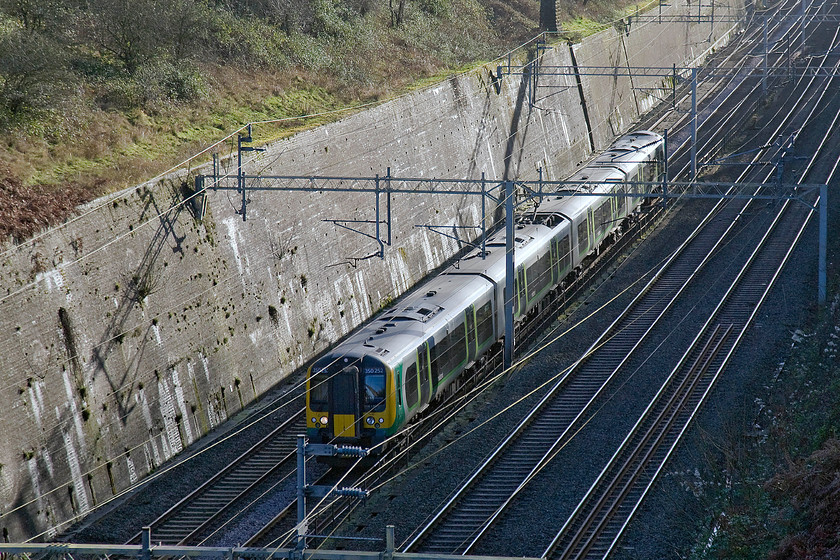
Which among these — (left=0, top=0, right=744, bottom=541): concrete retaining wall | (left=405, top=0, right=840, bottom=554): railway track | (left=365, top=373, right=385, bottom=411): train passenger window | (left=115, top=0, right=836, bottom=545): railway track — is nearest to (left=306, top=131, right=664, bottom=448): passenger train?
(left=365, top=373, right=385, bottom=411): train passenger window

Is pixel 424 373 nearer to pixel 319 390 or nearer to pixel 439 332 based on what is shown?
pixel 439 332

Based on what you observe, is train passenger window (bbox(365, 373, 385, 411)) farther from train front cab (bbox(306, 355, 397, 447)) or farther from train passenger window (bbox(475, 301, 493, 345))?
train passenger window (bbox(475, 301, 493, 345))

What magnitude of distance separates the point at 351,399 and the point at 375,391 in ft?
1.66

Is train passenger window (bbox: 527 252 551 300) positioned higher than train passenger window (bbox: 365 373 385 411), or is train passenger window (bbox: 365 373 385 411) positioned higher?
train passenger window (bbox: 365 373 385 411)

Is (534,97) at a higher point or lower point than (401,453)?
higher

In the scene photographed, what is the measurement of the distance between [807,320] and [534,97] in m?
21.2

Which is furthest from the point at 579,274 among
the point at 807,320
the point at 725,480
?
the point at 725,480

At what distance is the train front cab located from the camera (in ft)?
63.6

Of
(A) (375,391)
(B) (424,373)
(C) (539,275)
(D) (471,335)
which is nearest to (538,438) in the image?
(B) (424,373)

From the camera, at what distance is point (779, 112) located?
51250 millimetres

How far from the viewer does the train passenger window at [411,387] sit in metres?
20.0

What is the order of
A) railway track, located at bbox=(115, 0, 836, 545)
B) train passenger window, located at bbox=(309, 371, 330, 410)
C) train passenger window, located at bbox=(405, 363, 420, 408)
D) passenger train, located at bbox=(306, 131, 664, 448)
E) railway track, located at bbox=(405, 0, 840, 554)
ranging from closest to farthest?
railway track, located at bbox=(405, 0, 840, 554) → railway track, located at bbox=(115, 0, 836, 545) → passenger train, located at bbox=(306, 131, 664, 448) → train passenger window, located at bbox=(309, 371, 330, 410) → train passenger window, located at bbox=(405, 363, 420, 408)

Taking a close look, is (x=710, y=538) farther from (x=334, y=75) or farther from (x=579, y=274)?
(x=334, y=75)

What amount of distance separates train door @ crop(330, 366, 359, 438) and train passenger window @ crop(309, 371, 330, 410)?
115 millimetres
